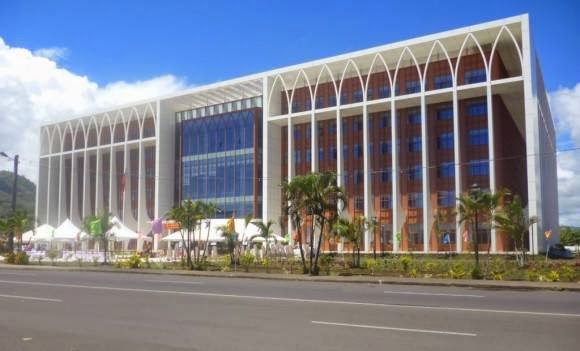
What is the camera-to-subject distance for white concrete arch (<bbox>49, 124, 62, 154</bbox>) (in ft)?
291

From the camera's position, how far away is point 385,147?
200 ft

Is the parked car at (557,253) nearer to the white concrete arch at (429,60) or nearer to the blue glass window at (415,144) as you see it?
the blue glass window at (415,144)

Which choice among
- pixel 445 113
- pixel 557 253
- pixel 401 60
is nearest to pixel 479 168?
pixel 445 113

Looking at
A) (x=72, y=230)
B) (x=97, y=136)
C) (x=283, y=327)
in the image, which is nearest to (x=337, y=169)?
(x=72, y=230)

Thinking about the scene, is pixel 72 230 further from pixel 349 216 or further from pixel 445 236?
pixel 445 236

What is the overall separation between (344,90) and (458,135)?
602 inches

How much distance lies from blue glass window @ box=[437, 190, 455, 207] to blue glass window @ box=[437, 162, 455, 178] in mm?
1713

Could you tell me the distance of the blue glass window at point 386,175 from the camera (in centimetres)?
6022

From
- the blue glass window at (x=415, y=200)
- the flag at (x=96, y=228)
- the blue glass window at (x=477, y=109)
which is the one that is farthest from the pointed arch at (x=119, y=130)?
the blue glass window at (x=477, y=109)

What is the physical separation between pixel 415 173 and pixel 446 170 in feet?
11.0

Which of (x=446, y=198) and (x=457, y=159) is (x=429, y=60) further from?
(x=446, y=198)

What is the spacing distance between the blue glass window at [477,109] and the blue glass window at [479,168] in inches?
192

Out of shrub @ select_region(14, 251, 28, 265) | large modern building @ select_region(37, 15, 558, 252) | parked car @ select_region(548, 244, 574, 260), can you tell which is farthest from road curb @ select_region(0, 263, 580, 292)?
parked car @ select_region(548, 244, 574, 260)

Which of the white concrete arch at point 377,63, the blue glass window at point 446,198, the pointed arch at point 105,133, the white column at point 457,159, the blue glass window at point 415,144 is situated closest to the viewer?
the white column at point 457,159
